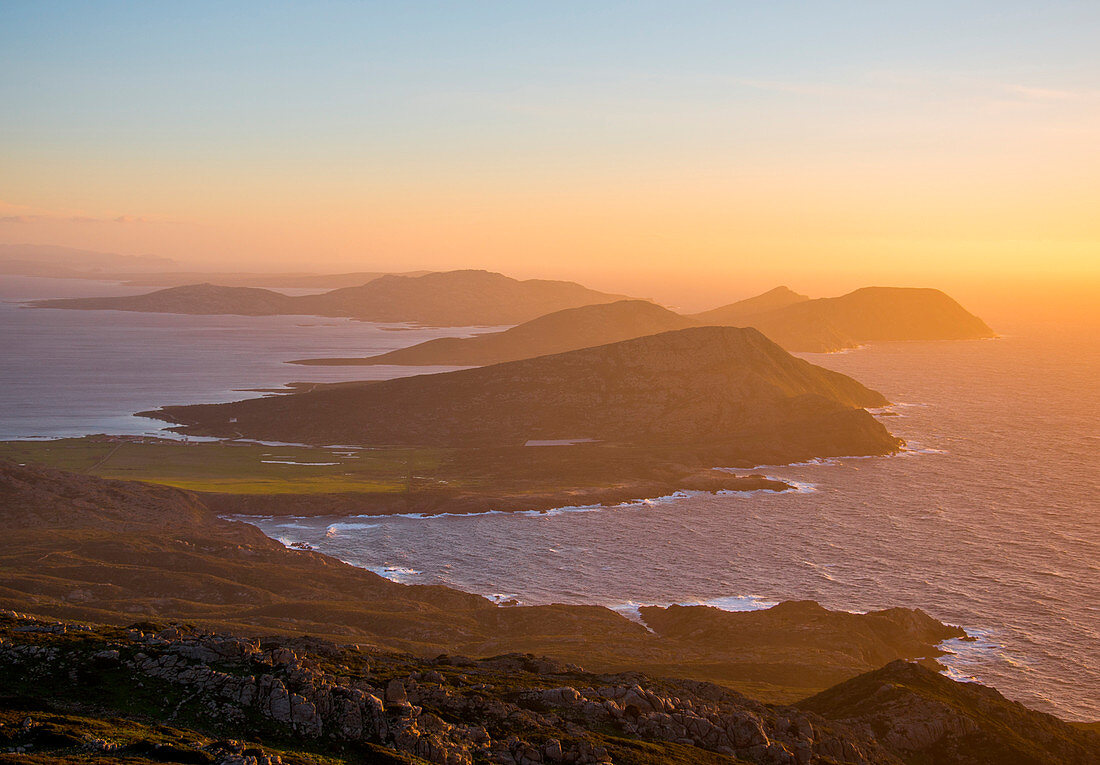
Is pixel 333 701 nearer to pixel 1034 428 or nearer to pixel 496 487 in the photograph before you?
pixel 496 487

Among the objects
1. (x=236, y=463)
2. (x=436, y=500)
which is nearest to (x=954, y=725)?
(x=436, y=500)

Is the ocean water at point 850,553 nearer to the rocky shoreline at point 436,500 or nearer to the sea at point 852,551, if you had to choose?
the sea at point 852,551

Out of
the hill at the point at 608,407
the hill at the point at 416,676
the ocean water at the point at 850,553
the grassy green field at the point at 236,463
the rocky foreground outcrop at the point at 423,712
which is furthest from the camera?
the hill at the point at 608,407

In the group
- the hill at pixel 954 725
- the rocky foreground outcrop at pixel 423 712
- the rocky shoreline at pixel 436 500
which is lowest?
the rocky shoreline at pixel 436 500

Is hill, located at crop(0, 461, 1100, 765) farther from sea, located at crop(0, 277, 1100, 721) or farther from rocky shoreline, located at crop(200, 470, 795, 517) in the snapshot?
rocky shoreline, located at crop(200, 470, 795, 517)

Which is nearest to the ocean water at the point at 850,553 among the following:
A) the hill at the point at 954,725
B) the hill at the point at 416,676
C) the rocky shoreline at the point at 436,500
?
the rocky shoreline at the point at 436,500

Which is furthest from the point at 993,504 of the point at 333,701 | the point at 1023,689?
the point at 333,701

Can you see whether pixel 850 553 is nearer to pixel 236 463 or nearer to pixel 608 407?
pixel 608 407
